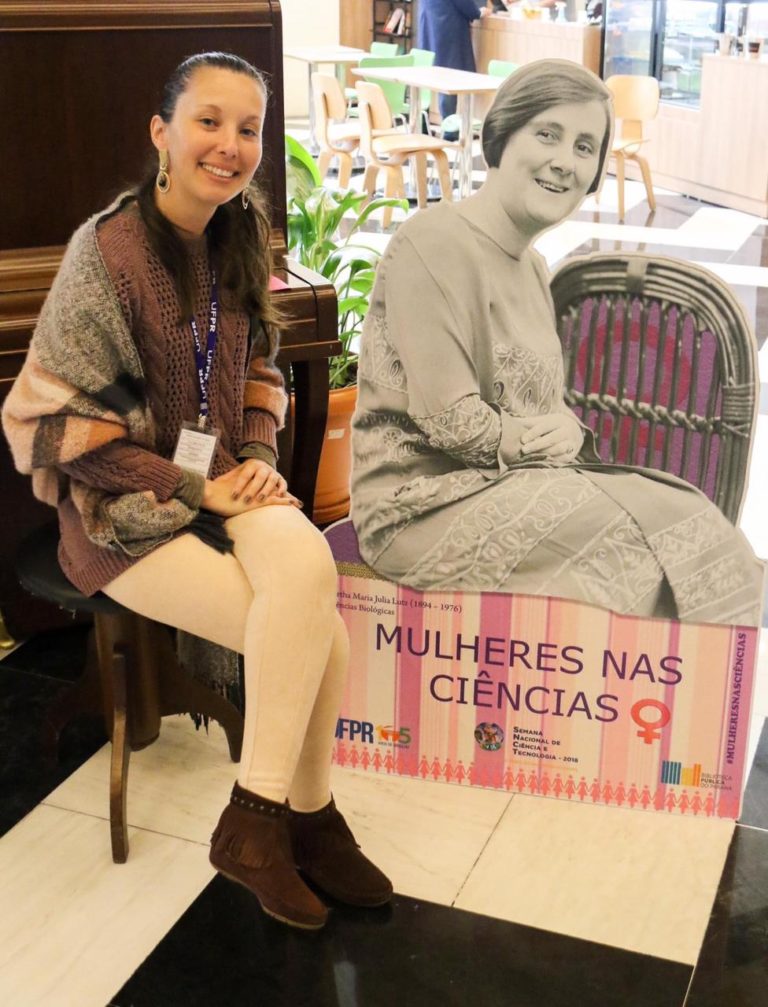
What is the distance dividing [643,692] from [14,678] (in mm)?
1296

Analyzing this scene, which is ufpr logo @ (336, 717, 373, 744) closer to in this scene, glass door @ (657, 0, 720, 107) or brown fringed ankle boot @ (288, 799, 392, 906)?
brown fringed ankle boot @ (288, 799, 392, 906)

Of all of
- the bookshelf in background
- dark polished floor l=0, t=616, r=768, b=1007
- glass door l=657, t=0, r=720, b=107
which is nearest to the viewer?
dark polished floor l=0, t=616, r=768, b=1007

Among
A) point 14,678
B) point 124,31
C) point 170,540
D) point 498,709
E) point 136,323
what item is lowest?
point 14,678

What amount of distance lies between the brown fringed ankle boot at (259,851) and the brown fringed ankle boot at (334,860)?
0.10 m

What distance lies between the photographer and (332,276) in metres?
3.20

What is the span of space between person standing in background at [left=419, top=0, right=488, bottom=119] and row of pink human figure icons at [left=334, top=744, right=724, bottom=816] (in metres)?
7.30

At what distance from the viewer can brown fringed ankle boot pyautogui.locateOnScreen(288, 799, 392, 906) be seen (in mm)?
1850

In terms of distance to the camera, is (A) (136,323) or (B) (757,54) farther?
(B) (757,54)

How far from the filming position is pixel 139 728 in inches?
86.5

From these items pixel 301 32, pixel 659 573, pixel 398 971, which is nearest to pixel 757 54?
pixel 301 32

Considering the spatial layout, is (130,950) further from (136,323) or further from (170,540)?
(136,323)

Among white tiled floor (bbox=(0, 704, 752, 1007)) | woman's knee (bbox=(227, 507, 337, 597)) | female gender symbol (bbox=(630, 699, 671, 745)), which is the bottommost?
white tiled floor (bbox=(0, 704, 752, 1007))

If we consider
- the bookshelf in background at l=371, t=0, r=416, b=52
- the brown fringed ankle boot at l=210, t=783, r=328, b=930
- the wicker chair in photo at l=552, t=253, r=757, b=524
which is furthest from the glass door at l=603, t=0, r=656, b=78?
the brown fringed ankle boot at l=210, t=783, r=328, b=930

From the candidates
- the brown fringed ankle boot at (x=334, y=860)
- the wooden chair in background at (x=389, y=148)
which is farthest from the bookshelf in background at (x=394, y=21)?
the brown fringed ankle boot at (x=334, y=860)
